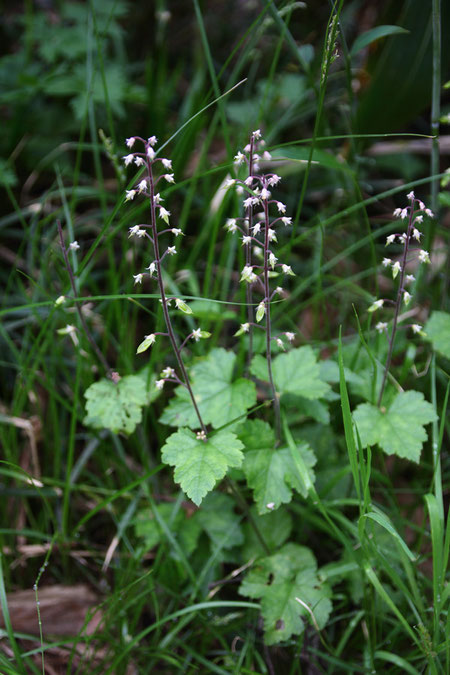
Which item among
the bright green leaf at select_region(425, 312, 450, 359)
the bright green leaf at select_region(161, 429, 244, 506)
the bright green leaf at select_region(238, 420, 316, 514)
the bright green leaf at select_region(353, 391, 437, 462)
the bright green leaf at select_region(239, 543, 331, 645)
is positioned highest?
the bright green leaf at select_region(425, 312, 450, 359)

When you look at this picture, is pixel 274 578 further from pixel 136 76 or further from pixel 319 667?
pixel 136 76

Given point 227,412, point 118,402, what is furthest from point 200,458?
point 118,402

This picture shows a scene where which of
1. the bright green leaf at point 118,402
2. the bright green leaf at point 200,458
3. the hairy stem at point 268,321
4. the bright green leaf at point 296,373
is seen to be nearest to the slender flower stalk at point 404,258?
the bright green leaf at point 296,373

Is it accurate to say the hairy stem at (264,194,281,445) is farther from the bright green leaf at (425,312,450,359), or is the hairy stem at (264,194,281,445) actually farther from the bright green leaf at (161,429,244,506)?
the bright green leaf at (425,312,450,359)

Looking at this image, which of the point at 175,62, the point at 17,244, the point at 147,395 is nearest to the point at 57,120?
the point at 17,244

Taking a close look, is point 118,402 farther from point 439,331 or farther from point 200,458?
point 439,331

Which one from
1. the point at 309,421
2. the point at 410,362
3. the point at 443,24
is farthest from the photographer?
the point at 443,24

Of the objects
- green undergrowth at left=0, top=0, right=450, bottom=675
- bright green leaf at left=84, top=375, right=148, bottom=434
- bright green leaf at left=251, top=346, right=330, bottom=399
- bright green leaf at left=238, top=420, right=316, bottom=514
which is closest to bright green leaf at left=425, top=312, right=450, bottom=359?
green undergrowth at left=0, top=0, right=450, bottom=675
